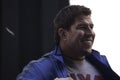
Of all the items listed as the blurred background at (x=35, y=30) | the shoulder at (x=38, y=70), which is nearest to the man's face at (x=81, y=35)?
the shoulder at (x=38, y=70)

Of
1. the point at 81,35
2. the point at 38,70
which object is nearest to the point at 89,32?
the point at 81,35

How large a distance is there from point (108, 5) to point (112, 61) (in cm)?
36

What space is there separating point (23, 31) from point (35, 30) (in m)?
0.08

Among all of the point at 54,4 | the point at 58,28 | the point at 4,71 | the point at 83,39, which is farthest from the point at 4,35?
the point at 83,39

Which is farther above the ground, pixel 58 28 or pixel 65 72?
pixel 58 28

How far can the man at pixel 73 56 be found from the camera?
128 centimetres

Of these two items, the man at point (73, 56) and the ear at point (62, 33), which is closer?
the man at point (73, 56)

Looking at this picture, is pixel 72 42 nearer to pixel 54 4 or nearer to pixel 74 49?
pixel 74 49

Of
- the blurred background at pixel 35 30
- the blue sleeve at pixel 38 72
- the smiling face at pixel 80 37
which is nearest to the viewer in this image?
the blue sleeve at pixel 38 72

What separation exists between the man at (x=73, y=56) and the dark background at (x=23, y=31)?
1.93 ft

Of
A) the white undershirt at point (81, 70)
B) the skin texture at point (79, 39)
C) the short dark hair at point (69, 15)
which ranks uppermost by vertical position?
the short dark hair at point (69, 15)

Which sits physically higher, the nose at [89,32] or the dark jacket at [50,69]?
the nose at [89,32]

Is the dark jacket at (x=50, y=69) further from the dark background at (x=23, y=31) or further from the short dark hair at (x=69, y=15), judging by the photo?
the dark background at (x=23, y=31)

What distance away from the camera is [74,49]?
1370 millimetres
